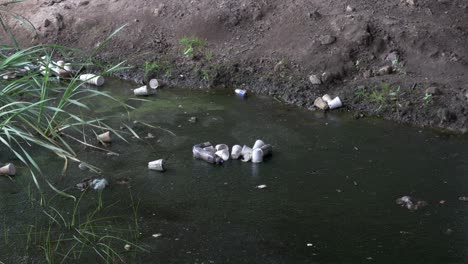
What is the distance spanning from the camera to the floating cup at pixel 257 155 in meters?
5.27

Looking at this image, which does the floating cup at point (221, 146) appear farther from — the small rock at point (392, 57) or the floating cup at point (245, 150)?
the small rock at point (392, 57)

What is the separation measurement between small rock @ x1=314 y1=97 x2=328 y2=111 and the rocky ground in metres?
0.08

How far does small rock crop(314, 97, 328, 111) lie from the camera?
6.23 m

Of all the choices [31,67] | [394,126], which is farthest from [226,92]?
[31,67]

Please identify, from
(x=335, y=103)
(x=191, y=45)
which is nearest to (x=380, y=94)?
(x=335, y=103)

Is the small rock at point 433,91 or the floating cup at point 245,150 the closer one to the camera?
the floating cup at point 245,150

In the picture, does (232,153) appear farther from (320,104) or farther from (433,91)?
(433,91)

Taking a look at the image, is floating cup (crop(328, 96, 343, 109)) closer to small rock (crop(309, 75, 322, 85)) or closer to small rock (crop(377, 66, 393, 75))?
small rock (crop(309, 75, 322, 85))

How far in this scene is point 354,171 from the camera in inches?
203

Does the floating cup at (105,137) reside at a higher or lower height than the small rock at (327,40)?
lower

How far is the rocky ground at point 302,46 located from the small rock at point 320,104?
84 mm

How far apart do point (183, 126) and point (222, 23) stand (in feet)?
6.18

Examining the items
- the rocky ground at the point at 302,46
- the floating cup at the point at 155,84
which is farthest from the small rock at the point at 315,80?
the floating cup at the point at 155,84

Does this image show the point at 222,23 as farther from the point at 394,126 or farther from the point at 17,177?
the point at 17,177
